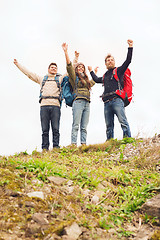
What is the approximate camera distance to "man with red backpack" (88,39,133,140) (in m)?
7.63

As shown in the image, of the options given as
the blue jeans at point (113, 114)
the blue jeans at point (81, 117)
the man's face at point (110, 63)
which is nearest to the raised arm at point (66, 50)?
the blue jeans at point (81, 117)

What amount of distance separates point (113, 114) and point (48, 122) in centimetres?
222

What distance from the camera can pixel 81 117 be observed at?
8.02 metres

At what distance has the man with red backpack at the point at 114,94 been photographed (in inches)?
301

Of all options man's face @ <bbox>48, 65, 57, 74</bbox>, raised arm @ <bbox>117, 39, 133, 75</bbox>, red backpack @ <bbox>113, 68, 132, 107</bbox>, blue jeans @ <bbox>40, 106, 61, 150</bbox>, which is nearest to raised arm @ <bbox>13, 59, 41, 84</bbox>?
man's face @ <bbox>48, 65, 57, 74</bbox>

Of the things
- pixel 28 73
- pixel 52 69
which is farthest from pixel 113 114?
pixel 28 73

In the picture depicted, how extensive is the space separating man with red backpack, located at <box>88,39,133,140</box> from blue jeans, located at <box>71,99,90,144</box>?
2.18ft

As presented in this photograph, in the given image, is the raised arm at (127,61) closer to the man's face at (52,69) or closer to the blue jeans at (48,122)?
the man's face at (52,69)

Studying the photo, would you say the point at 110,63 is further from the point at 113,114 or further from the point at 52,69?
the point at 52,69

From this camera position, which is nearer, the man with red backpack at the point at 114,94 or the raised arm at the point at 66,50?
the raised arm at the point at 66,50

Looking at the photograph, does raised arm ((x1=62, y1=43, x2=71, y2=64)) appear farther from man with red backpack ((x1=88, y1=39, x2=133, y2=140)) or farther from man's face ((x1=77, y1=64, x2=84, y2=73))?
man with red backpack ((x1=88, y1=39, x2=133, y2=140))

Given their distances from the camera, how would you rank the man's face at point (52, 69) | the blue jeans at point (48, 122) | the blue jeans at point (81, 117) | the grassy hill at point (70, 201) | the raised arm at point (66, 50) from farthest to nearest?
the man's face at point (52, 69) → the blue jeans at point (81, 117) → the blue jeans at point (48, 122) → the raised arm at point (66, 50) → the grassy hill at point (70, 201)

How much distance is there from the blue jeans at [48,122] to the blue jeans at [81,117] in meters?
0.53

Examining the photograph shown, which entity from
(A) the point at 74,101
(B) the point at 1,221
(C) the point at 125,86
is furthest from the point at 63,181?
(C) the point at 125,86
